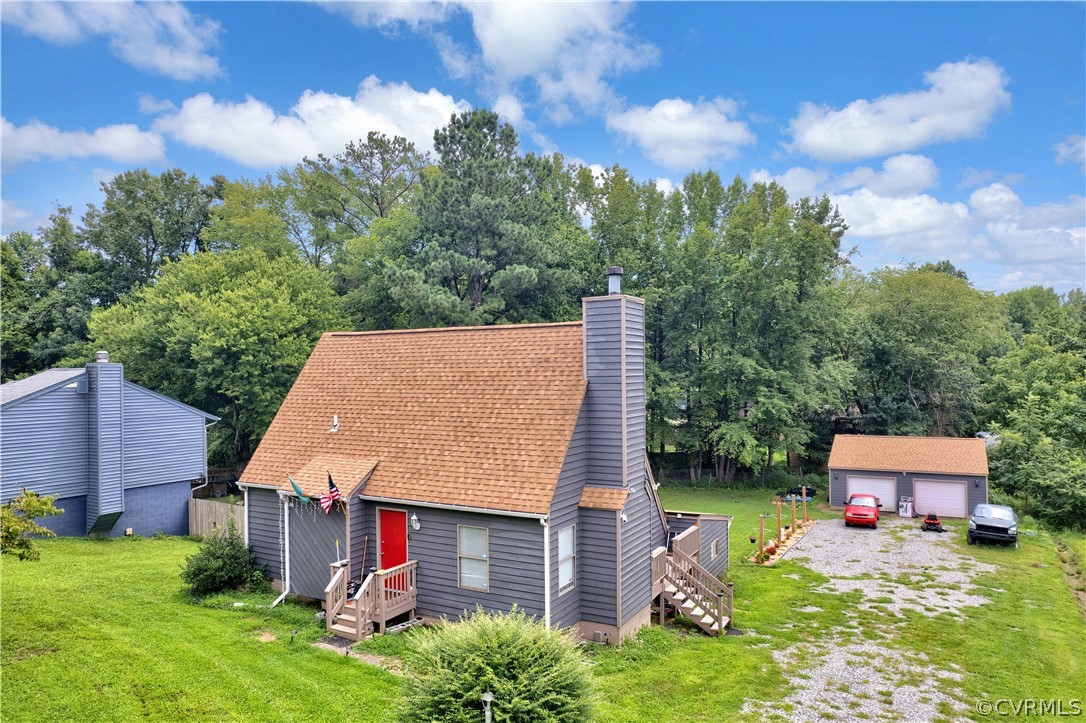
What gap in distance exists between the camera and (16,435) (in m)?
19.0

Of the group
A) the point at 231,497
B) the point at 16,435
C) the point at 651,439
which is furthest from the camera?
the point at 651,439

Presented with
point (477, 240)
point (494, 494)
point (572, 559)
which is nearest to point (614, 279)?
point (494, 494)

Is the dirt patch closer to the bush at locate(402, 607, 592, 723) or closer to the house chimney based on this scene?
the bush at locate(402, 607, 592, 723)

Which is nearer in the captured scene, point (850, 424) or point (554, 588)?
point (554, 588)

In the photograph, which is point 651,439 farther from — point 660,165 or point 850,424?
point 660,165

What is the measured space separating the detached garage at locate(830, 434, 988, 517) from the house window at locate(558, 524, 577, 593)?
20868 millimetres

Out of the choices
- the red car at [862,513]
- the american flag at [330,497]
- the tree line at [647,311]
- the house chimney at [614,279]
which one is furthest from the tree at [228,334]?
the red car at [862,513]

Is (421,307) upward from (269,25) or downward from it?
downward

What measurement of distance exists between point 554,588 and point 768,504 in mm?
21389

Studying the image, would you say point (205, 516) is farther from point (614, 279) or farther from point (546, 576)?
point (614, 279)

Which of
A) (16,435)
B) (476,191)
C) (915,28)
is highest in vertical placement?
(915,28)

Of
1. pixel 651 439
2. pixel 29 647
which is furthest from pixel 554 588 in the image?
pixel 651 439

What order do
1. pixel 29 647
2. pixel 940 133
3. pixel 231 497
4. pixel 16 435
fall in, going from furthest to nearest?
pixel 231 497, pixel 940 133, pixel 16 435, pixel 29 647

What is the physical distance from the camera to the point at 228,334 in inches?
1097
